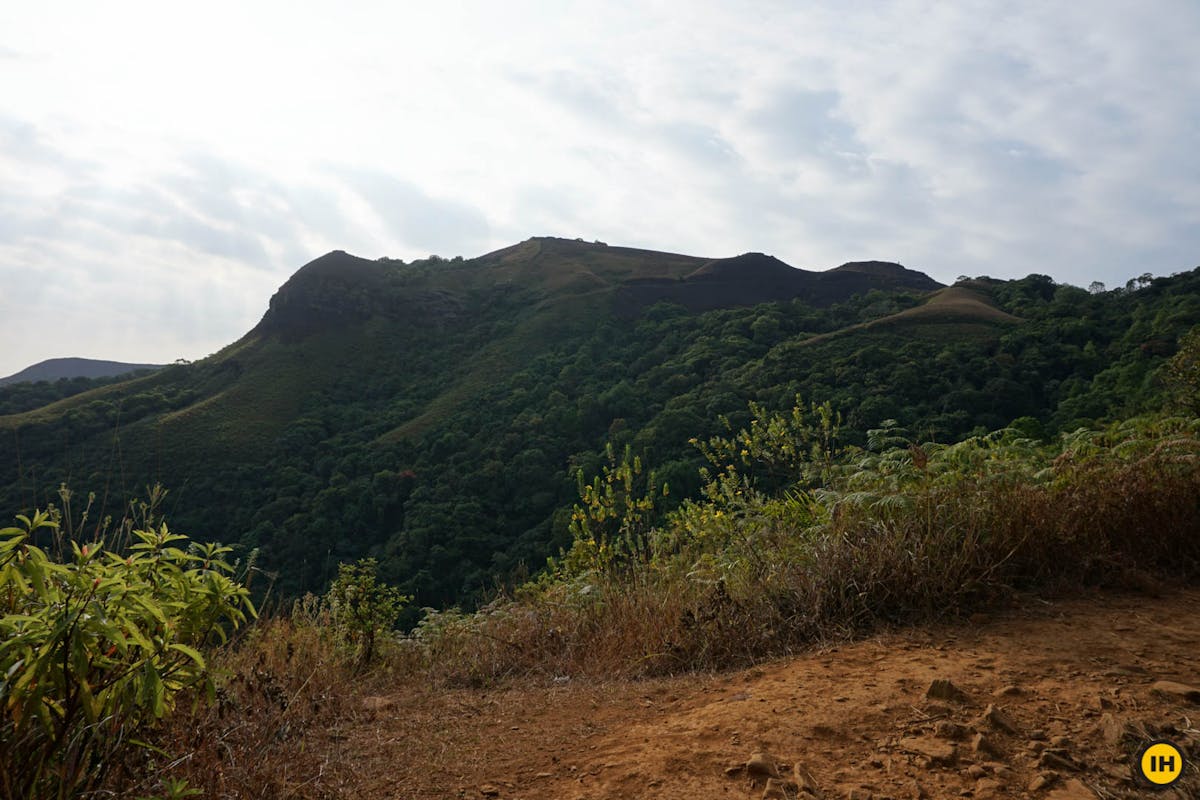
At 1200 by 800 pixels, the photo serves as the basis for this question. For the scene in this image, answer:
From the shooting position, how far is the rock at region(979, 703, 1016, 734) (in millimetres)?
2477

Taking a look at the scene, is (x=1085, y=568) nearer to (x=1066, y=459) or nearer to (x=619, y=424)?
(x=1066, y=459)

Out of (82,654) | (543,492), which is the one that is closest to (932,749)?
(82,654)

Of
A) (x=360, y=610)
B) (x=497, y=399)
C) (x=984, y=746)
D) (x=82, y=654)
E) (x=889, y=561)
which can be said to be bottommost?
(x=360, y=610)

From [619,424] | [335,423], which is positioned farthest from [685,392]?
[335,423]

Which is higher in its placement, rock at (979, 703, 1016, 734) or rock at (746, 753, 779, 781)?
rock at (979, 703, 1016, 734)

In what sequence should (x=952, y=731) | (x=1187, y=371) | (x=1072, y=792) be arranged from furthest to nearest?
1. (x=1187, y=371)
2. (x=952, y=731)
3. (x=1072, y=792)

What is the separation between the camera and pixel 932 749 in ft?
7.86

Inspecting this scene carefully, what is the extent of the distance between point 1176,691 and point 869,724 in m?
1.16

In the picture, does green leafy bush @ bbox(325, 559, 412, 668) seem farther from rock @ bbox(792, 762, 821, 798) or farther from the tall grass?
rock @ bbox(792, 762, 821, 798)

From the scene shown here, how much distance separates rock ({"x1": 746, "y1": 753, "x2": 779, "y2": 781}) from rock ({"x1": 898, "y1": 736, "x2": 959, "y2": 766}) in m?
0.48

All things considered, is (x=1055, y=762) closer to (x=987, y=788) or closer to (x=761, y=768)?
(x=987, y=788)

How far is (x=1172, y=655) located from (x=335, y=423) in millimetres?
46603

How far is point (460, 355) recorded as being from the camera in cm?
6038

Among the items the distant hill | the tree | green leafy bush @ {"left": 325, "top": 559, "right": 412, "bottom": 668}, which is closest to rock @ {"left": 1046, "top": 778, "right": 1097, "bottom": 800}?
green leafy bush @ {"left": 325, "top": 559, "right": 412, "bottom": 668}
